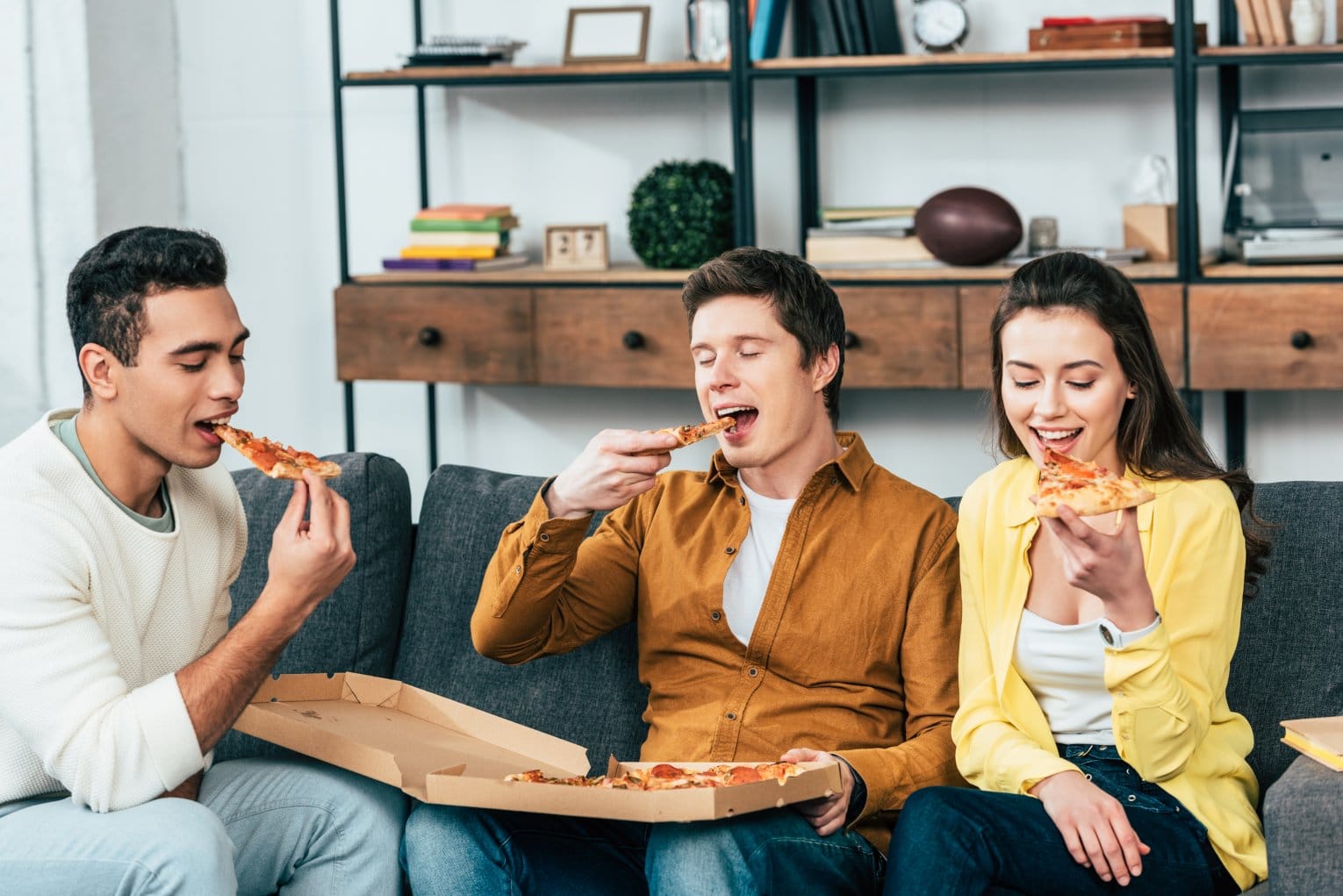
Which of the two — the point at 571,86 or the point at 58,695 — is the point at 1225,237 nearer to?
the point at 571,86

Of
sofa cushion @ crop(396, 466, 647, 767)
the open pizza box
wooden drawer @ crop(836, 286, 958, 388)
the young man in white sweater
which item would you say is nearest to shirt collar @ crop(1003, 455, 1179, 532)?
the open pizza box

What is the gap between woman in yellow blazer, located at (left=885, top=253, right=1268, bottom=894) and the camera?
65.8 inches

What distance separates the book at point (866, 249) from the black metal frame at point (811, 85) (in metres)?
0.17

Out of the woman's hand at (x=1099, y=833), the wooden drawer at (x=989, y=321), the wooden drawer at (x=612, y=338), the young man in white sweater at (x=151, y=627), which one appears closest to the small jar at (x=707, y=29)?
the wooden drawer at (x=612, y=338)

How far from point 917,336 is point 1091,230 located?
2.12 feet

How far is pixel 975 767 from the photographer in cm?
182

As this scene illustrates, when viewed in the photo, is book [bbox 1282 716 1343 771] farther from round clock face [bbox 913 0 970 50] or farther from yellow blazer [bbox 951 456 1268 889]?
round clock face [bbox 913 0 970 50]

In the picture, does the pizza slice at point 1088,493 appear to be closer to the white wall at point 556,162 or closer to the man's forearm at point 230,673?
the man's forearm at point 230,673

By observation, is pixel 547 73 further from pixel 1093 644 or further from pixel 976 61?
pixel 1093 644

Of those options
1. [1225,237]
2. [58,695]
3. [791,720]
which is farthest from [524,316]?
[58,695]

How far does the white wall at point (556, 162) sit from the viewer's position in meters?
3.64

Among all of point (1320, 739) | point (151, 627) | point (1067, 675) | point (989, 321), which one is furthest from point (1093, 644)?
point (989, 321)

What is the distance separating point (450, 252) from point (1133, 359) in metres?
2.19

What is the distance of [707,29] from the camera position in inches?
141
